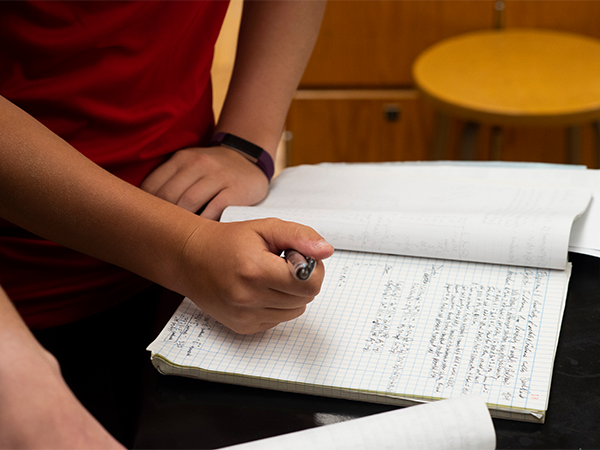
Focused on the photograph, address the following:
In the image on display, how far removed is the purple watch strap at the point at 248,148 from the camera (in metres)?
0.68

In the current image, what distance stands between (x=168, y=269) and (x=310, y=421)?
0.54 feet

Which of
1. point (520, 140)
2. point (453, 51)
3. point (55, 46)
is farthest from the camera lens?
point (520, 140)

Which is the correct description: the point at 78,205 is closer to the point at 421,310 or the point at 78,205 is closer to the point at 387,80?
the point at 421,310

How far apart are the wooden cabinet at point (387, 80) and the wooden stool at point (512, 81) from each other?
0.12m

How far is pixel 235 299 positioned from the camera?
0.43m

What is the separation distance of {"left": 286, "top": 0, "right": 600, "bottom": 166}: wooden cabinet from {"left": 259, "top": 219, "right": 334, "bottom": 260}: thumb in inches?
59.7

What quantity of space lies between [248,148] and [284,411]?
1.17ft

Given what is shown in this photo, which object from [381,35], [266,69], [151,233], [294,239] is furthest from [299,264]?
[381,35]

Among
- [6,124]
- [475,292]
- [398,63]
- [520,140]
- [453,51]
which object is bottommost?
[520,140]

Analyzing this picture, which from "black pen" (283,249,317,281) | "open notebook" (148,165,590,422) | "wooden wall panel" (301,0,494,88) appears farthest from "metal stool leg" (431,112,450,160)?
"black pen" (283,249,317,281)

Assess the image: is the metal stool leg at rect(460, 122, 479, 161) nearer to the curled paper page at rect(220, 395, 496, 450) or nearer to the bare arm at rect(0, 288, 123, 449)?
the curled paper page at rect(220, 395, 496, 450)

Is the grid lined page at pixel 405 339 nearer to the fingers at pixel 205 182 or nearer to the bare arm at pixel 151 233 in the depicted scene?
the bare arm at pixel 151 233

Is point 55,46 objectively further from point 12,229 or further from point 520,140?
point 520,140

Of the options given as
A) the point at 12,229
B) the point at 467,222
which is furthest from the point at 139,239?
the point at 467,222
